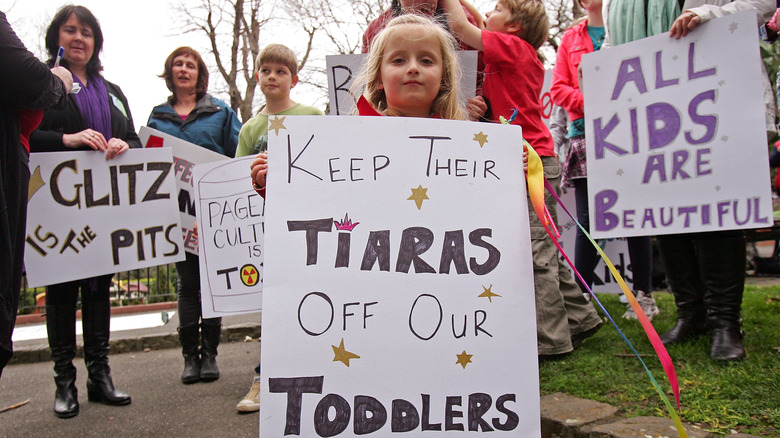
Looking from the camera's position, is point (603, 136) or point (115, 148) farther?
point (115, 148)

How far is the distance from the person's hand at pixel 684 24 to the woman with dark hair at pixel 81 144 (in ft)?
8.56

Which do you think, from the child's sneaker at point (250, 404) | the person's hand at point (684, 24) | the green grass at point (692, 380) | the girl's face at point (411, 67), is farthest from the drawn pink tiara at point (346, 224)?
the person's hand at point (684, 24)

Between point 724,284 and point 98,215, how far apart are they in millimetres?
2930

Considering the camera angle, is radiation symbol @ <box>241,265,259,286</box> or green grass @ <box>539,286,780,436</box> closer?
green grass @ <box>539,286,780,436</box>

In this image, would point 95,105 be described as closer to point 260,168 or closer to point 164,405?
point 164,405

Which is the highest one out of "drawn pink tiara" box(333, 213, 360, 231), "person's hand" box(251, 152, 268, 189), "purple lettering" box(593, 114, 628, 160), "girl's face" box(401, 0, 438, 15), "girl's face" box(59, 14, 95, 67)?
"girl's face" box(59, 14, 95, 67)

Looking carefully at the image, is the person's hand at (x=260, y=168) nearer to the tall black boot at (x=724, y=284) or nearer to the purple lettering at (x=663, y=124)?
the purple lettering at (x=663, y=124)

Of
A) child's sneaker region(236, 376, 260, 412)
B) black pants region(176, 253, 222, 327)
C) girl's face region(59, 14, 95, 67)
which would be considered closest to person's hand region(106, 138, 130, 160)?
girl's face region(59, 14, 95, 67)

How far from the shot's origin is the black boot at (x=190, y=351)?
3295mm

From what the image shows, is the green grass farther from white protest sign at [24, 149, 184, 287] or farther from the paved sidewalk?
white protest sign at [24, 149, 184, 287]

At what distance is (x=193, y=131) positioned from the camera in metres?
3.39

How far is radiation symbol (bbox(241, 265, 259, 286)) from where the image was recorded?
2.86 m

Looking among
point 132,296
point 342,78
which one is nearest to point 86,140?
point 342,78

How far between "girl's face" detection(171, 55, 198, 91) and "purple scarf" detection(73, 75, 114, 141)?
466 millimetres
